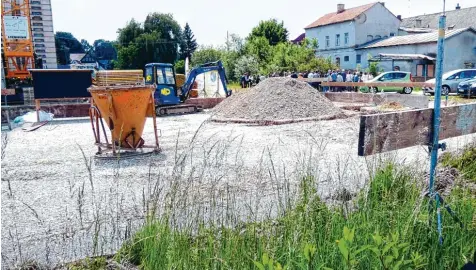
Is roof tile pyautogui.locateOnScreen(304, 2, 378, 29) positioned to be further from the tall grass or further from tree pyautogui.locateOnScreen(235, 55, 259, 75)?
the tall grass

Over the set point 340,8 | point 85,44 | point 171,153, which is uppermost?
point 340,8

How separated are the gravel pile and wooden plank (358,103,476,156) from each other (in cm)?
1047

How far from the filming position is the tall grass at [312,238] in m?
2.51

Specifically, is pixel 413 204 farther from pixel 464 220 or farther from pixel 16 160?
pixel 16 160

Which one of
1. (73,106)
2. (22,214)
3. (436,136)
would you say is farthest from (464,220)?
(73,106)

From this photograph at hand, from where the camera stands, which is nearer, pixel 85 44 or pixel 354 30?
pixel 354 30

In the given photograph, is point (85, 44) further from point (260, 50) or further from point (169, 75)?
point (169, 75)

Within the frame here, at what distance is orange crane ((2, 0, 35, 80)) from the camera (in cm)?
2292

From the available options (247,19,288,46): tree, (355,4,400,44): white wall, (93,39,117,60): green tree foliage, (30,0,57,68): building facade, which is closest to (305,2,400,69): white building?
(355,4,400,44): white wall

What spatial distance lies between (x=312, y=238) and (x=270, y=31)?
6101 centimetres

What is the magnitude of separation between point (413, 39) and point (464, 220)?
144 ft

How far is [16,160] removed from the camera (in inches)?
345

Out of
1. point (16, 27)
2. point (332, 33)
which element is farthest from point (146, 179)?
point (332, 33)

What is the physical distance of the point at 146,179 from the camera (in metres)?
6.40
